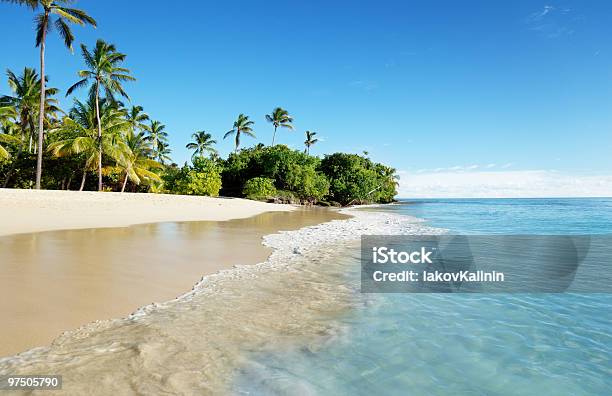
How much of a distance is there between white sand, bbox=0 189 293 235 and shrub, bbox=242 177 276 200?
13402 mm

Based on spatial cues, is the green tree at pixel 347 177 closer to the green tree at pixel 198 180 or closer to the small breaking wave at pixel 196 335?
the green tree at pixel 198 180

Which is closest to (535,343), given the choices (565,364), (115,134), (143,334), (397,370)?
(565,364)

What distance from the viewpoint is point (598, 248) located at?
1141cm

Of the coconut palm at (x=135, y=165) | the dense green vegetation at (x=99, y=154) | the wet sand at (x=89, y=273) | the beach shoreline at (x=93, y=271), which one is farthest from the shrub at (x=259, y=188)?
the wet sand at (x=89, y=273)

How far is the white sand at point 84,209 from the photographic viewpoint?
1270 centimetres

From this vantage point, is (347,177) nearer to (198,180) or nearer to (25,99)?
(198,180)

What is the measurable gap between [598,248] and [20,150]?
37.9 meters

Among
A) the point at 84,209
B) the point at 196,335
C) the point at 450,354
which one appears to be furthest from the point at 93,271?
the point at 84,209

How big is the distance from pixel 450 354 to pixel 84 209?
64.2 feet

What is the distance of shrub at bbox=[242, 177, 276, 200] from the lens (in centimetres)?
4025

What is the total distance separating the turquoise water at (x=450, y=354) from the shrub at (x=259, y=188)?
35.7 meters

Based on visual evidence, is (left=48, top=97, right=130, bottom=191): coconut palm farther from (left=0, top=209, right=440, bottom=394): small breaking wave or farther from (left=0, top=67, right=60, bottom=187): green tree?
(left=0, top=209, right=440, bottom=394): small breaking wave

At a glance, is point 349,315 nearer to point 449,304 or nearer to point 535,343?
point 449,304

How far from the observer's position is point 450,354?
364 centimetres
